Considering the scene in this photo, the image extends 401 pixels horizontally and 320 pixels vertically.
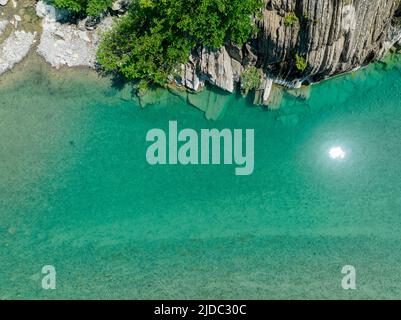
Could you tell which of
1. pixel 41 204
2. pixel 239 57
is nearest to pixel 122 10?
pixel 239 57

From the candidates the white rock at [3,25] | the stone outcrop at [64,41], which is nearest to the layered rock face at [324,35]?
the stone outcrop at [64,41]

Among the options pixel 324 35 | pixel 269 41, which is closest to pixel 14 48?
pixel 269 41

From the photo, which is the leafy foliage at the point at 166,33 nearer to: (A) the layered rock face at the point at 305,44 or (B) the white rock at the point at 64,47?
(A) the layered rock face at the point at 305,44

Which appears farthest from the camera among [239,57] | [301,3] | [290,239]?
[290,239]

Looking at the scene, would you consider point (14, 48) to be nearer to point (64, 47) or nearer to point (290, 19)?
point (64, 47)

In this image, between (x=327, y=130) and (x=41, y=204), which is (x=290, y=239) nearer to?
(x=327, y=130)

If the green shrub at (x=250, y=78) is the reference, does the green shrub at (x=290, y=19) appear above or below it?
above
